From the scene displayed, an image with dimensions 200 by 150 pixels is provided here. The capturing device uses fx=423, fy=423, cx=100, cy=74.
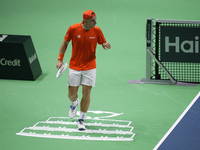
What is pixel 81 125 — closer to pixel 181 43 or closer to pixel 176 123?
pixel 176 123

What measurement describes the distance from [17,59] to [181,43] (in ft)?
13.9

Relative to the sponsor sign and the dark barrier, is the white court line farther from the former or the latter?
the dark barrier

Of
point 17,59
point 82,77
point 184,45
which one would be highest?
Answer: point 184,45

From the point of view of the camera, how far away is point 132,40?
47.5 ft

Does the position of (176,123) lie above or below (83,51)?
below

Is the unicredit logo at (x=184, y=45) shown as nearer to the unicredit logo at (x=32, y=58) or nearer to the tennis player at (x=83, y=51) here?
the tennis player at (x=83, y=51)

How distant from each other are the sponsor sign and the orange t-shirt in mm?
3232

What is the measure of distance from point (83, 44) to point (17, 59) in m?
3.90

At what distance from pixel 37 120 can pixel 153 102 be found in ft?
8.72

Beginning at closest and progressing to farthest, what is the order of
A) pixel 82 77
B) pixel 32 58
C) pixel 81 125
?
pixel 82 77 → pixel 81 125 → pixel 32 58

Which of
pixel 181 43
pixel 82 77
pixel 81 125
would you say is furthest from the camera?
pixel 181 43

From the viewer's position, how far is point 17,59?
36.3 ft

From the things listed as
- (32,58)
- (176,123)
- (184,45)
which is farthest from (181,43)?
(32,58)

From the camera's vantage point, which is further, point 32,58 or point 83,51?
point 32,58
